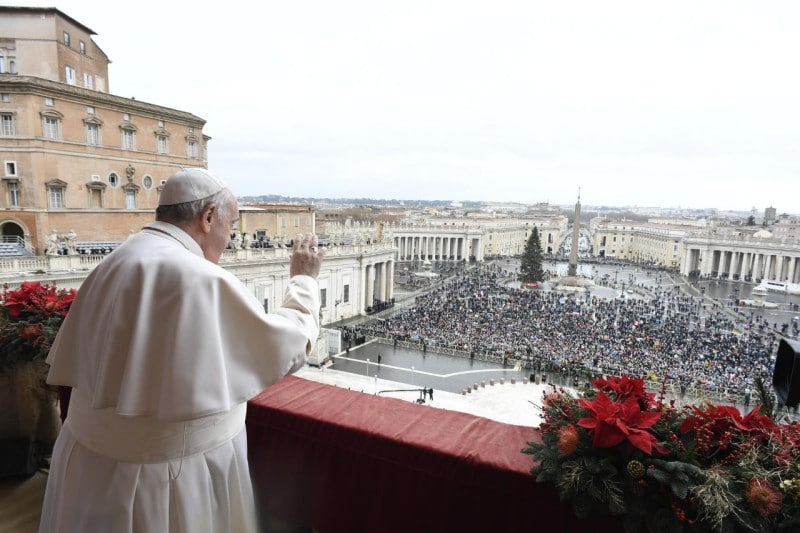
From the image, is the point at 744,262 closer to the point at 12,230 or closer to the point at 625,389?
the point at 12,230

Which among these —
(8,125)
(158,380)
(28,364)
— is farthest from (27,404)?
(8,125)

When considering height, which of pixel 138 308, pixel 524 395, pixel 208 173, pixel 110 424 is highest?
pixel 208 173

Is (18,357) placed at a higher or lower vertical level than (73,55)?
lower

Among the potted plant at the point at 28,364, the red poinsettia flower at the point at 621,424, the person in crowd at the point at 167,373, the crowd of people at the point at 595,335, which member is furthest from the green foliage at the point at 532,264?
the person in crowd at the point at 167,373

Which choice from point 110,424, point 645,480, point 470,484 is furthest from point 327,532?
point 645,480

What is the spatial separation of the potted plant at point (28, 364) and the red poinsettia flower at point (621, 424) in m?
3.89

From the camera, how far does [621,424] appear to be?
6.61 ft

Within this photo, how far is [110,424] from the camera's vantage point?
6.22 feet

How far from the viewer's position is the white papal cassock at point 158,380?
175cm

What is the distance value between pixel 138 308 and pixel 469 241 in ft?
251

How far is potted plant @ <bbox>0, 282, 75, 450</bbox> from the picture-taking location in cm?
391

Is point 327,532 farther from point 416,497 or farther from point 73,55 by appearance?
point 73,55

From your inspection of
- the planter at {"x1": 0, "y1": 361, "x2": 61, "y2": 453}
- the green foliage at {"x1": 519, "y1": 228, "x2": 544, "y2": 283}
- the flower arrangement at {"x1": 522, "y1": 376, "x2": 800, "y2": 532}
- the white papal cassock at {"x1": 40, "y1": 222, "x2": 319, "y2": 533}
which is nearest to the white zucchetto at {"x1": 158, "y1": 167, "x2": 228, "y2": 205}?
the white papal cassock at {"x1": 40, "y1": 222, "x2": 319, "y2": 533}

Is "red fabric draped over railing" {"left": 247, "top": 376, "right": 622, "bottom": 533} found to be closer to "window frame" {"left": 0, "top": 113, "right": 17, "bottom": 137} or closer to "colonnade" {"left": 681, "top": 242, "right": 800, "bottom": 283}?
"window frame" {"left": 0, "top": 113, "right": 17, "bottom": 137}
